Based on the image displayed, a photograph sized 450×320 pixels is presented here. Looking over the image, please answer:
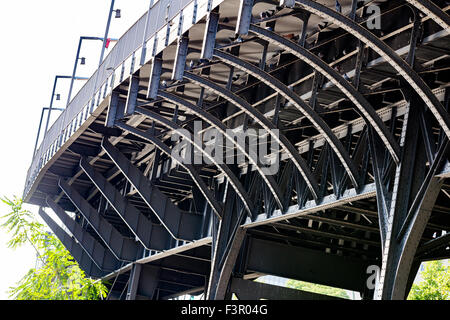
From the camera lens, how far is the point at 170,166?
32.5 metres

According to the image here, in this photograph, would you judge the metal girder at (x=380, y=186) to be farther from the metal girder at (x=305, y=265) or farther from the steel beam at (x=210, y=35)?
the metal girder at (x=305, y=265)

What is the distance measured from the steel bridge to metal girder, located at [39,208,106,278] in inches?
261

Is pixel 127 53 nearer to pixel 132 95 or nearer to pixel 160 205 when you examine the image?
pixel 132 95

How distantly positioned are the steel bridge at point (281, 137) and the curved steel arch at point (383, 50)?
25mm

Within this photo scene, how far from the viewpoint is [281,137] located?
21562 millimetres

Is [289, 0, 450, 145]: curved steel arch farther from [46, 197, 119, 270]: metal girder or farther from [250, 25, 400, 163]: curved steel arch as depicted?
[46, 197, 119, 270]: metal girder

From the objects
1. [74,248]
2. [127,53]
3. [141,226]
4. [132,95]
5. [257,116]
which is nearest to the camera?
[257,116]

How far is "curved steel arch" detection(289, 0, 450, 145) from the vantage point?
603 inches

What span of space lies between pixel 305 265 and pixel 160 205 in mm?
6177

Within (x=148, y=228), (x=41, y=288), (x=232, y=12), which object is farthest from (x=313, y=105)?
(x=148, y=228)

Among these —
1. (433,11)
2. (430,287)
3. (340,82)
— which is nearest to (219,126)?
(340,82)

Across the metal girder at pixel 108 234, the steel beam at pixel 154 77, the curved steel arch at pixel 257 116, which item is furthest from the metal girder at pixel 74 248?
the curved steel arch at pixel 257 116

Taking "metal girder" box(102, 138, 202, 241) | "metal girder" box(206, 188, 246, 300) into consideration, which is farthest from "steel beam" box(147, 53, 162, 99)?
"metal girder" box(102, 138, 202, 241)
